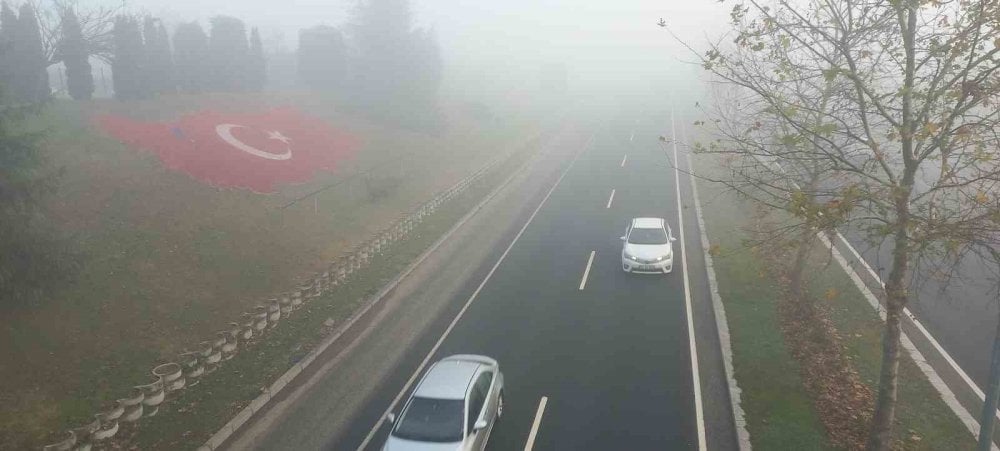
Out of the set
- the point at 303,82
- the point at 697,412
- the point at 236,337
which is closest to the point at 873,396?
the point at 697,412

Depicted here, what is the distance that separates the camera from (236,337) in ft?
47.7

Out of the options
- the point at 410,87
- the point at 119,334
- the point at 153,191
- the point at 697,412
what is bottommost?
the point at 697,412

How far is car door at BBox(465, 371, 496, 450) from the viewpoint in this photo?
32.7 ft

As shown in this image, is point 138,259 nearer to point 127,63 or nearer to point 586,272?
point 586,272

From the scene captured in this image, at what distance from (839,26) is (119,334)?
53.5ft

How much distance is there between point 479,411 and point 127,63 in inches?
1268

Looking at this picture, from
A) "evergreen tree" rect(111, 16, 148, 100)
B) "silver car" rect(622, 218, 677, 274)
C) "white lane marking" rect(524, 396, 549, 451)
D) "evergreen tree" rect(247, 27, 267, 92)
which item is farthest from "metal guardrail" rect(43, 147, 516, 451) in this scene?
"evergreen tree" rect(247, 27, 267, 92)

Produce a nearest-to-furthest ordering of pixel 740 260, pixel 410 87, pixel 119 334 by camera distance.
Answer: pixel 119 334, pixel 740 260, pixel 410 87

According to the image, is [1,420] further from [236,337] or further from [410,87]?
[410,87]

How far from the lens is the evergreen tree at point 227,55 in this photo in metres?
38.3

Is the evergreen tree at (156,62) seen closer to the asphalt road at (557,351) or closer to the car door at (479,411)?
the asphalt road at (557,351)

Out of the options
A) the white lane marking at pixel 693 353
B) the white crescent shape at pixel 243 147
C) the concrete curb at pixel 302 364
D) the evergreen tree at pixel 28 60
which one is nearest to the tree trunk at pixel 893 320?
the white lane marking at pixel 693 353

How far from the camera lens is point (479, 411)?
10.4 m

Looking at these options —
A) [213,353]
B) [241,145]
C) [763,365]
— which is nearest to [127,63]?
[241,145]
